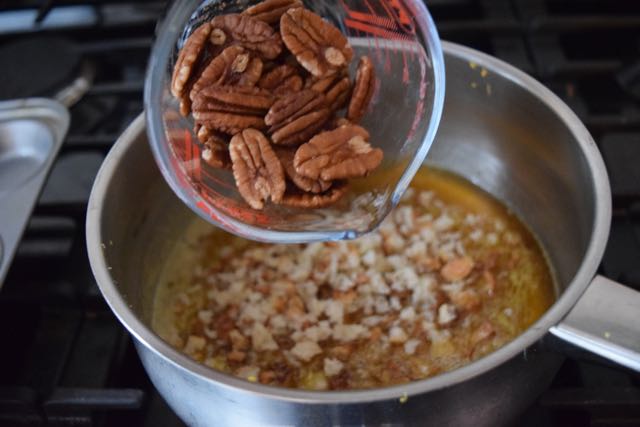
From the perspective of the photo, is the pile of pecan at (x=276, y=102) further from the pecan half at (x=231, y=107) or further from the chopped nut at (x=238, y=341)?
the chopped nut at (x=238, y=341)

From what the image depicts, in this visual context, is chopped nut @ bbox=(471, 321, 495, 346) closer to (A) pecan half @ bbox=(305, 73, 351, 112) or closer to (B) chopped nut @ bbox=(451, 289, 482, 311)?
(B) chopped nut @ bbox=(451, 289, 482, 311)

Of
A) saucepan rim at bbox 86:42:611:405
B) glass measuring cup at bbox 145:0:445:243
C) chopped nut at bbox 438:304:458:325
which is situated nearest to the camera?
saucepan rim at bbox 86:42:611:405

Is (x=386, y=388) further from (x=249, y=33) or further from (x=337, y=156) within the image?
(x=249, y=33)

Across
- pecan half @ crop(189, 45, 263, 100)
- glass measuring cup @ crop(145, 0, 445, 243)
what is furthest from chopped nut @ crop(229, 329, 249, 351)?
pecan half @ crop(189, 45, 263, 100)

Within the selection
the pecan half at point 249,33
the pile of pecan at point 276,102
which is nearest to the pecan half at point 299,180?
the pile of pecan at point 276,102

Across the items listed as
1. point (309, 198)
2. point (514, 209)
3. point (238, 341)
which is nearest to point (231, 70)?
point (309, 198)
